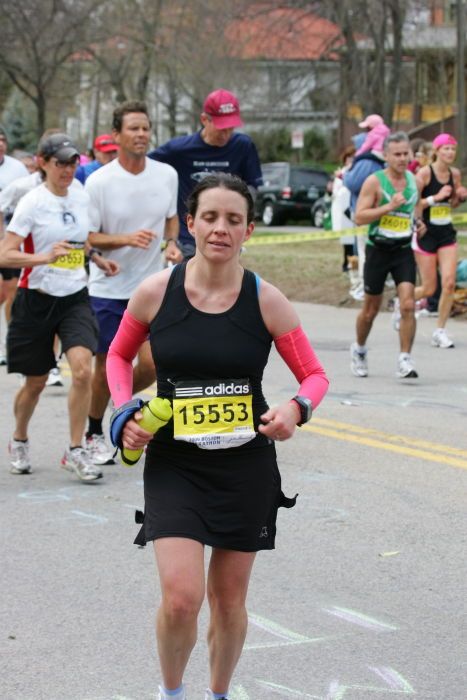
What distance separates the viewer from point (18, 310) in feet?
26.1

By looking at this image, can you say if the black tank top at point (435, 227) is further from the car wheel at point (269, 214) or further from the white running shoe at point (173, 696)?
the car wheel at point (269, 214)

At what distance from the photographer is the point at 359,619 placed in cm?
526

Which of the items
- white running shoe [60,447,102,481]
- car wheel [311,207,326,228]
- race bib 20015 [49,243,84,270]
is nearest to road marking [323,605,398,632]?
white running shoe [60,447,102,481]

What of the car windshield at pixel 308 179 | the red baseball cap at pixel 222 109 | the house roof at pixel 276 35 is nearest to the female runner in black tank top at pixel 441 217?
the red baseball cap at pixel 222 109

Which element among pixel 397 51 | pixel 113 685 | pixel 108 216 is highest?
pixel 397 51

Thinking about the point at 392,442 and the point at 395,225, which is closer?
the point at 392,442

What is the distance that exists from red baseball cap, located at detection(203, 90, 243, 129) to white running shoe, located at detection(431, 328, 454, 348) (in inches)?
204

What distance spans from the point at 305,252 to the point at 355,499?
1839 cm

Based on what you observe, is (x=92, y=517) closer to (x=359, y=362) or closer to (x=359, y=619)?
(x=359, y=619)

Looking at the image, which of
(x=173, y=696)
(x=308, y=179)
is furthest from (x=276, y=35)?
(x=173, y=696)

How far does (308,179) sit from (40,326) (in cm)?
3183

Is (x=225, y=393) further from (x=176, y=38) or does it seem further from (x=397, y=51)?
(x=176, y=38)

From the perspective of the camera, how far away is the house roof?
4350cm

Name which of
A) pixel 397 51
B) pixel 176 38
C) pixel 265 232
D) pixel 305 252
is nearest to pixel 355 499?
pixel 305 252
